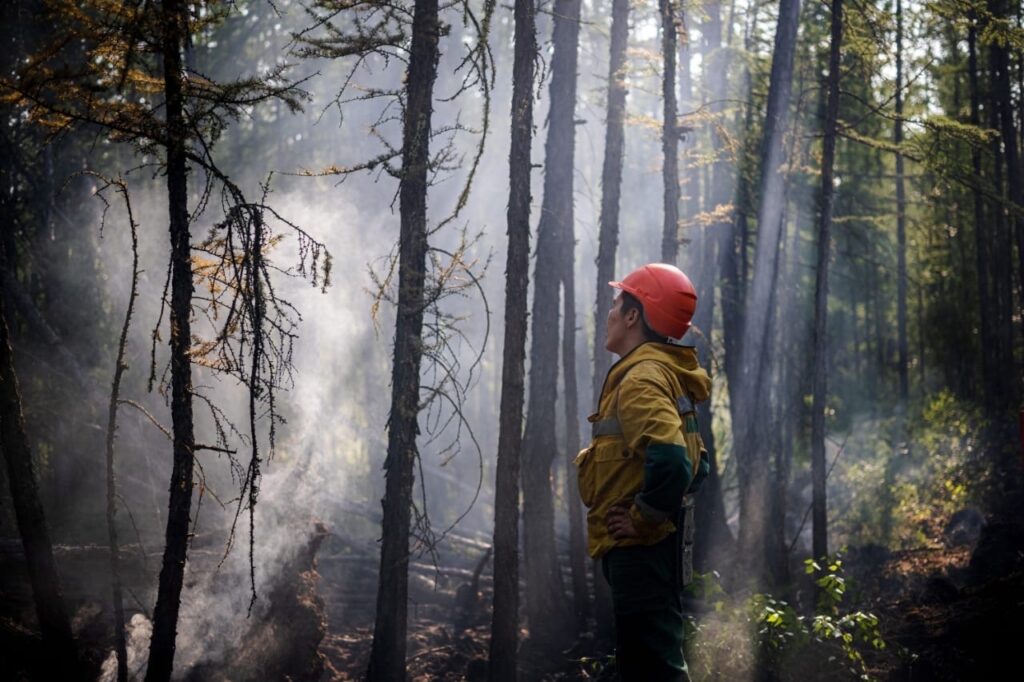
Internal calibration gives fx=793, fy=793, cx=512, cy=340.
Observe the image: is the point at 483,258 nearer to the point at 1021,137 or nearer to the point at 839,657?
the point at 1021,137

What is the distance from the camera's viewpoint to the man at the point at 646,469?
163 inches

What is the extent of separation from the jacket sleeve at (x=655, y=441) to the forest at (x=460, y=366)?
44 millimetres

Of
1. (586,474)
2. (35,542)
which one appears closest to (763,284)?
(586,474)

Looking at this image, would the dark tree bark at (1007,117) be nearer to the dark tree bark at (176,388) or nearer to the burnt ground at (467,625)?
the burnt ground at (467,625)

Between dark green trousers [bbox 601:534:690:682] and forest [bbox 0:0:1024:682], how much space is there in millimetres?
53

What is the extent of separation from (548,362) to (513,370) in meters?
4.37

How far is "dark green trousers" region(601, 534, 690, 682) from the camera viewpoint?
439 centimetres

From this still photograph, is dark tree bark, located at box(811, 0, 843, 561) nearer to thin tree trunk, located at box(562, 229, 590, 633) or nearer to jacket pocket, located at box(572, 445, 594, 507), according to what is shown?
thin tree trunk, located at box(562, 229, 590, 633)

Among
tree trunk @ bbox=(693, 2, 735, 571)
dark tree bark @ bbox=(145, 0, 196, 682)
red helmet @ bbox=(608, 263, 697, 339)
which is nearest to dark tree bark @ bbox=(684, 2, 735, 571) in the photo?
tree trunk @ bbox=(693, 2, 735, 571)

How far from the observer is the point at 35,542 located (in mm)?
8180

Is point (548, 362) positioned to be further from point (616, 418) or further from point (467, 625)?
point (616, 418)

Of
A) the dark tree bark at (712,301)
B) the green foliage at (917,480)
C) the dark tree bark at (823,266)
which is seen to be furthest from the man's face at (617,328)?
the green foliage at (917,480)

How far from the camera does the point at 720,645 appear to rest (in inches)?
329

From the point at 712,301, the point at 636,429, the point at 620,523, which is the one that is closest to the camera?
the point at 636,429
